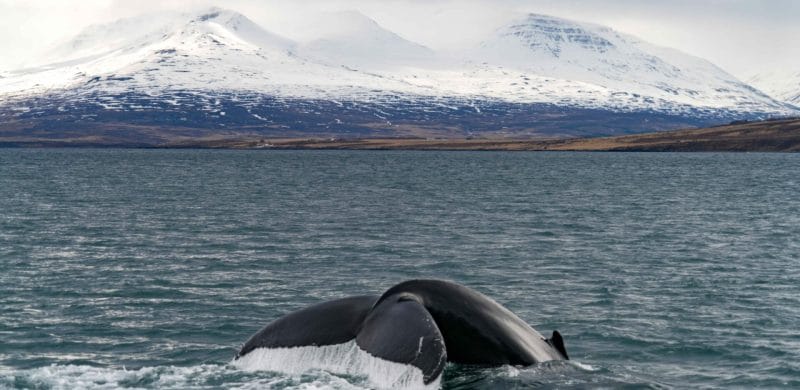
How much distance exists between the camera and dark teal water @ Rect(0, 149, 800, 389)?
20625mm

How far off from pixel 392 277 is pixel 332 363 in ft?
61.9

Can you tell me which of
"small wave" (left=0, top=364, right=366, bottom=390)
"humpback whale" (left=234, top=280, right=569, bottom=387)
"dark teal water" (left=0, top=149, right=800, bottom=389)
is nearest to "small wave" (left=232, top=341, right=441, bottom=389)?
"humpback whale" (left=234, top=280, right=569, bottom=387)

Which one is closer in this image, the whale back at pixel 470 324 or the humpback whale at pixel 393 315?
the humpback whale at pixel 393 315

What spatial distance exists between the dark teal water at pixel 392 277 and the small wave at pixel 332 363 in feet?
1.59

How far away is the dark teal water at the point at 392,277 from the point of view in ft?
67.7

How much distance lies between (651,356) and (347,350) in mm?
8971

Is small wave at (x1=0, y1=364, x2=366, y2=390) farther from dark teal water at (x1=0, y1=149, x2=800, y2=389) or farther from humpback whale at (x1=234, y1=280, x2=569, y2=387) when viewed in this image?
humpback whale at (x1=234, y1=280, x2=569, y2=387)

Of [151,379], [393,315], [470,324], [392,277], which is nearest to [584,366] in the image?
[470,324]

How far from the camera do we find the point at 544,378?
1614cm

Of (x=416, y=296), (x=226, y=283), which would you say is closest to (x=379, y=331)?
(x=416, y=296)

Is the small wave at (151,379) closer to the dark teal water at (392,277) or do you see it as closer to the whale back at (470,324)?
the dark teal water at (392,277)

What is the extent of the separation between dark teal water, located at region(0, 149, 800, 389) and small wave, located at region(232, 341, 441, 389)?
483mm

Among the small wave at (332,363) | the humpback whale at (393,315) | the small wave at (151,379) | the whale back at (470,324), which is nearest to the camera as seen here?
the small wave at (332,363)

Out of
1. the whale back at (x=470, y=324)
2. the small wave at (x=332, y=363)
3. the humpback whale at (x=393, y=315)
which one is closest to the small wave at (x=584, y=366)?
the humpback whale at (x=393, y=315)
